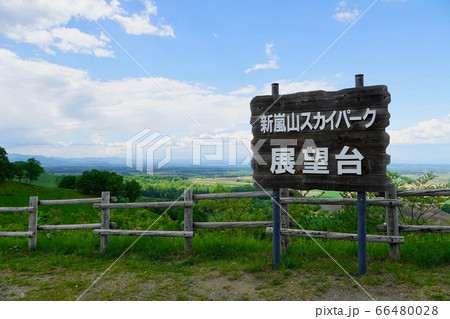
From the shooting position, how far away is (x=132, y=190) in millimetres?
38469

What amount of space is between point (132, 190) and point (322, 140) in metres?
36.0

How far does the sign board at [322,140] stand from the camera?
4996mm

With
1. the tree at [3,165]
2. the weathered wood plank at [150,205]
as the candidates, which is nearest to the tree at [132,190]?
the tree at [3,165]

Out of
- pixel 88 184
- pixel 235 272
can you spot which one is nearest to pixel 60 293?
pixel 235 272

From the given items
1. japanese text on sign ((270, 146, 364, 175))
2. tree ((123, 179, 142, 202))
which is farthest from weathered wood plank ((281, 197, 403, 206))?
tree ((123, 179, 142, 202))

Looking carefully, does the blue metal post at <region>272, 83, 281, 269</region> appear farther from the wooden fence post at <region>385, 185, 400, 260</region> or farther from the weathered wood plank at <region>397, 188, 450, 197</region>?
the weathered wood plank at <region>397, 188, 450, 197</region>

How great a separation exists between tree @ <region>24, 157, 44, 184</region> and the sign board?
47.5 m

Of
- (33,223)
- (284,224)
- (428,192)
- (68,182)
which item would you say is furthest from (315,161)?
(68,182)

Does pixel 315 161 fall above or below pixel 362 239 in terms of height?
above

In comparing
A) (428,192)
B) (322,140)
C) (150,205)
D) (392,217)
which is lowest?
(392,217)

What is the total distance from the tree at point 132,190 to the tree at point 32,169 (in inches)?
661

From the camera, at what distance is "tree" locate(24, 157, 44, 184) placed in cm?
4372

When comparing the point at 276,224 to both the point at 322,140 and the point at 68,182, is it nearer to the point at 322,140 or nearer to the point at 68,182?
the point at 322,140

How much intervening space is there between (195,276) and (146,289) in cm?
91
